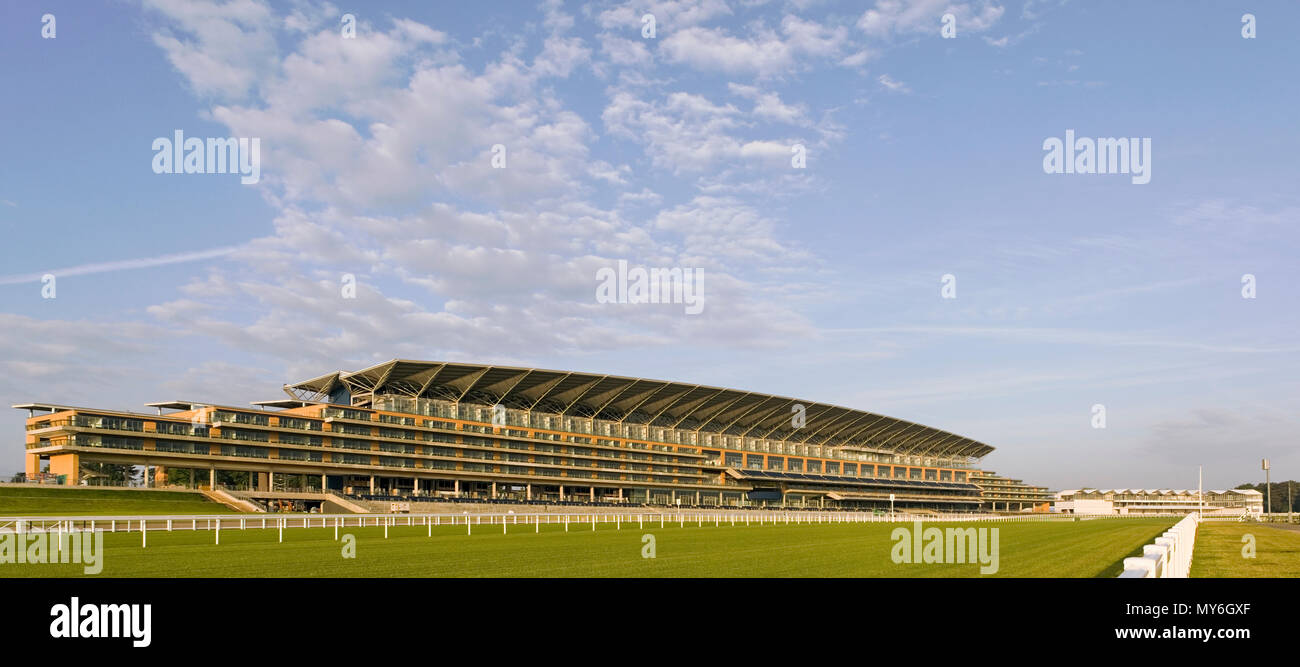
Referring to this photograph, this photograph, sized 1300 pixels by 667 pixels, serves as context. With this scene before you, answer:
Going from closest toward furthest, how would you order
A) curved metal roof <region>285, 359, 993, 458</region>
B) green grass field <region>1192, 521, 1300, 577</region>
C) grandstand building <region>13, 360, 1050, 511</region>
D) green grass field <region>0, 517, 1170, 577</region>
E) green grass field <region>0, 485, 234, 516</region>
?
green grass field <region>0, 517, 1170, 577</region>
green grass field <region>1192, 521, 1300, 577</region>
green grass field <region>0, 485, 234, 516</region>
grandstand building <region>13, 360, 1050, 511</region>
curved metal roof <region>285, 359, 993, 458</region>

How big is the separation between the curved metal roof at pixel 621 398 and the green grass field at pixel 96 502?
3133 centimetres

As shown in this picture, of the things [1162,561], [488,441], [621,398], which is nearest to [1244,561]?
[1162,561]

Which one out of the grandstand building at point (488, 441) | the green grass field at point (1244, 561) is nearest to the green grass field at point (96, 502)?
the grandstand building at point (488, 441)

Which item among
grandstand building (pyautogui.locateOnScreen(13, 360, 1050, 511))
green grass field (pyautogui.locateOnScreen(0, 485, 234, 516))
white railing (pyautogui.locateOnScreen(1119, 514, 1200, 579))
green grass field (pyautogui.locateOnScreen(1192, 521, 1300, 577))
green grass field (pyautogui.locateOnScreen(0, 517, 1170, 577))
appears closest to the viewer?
white railing (pyautogui.locateOnScreen(1119, 514, 1200, 579))

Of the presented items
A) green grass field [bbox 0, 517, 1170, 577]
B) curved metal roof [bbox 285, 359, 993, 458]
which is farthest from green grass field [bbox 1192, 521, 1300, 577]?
curved metal roof [bbox 285, 359, 993, 458]

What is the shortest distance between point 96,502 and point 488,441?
173 ft

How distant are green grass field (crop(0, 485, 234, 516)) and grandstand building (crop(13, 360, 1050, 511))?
7.09 meters

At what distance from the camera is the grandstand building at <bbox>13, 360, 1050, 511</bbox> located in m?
97.1

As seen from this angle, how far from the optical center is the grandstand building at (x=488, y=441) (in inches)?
3824

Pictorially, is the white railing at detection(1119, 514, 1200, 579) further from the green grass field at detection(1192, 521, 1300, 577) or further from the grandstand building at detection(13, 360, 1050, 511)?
the grandstand building at detection(13, 360, 1050, 511)

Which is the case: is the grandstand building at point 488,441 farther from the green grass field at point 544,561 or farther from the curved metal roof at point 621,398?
the green grass field at point 544,561
